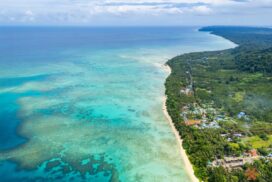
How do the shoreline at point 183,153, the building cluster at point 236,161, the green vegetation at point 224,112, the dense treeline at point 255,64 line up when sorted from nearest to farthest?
the shoreline at point 183,153 → the green vegetation at point 224,112 → the building cluster at point 236,161 → the dense treeline at point 255,64

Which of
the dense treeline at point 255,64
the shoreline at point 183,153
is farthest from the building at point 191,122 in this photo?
the dense treeline at point 255,64

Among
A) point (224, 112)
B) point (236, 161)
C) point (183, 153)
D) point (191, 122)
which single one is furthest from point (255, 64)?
point (183, 153)

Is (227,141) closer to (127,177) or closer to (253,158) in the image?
(253,158)

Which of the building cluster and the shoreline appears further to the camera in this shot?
the building cluster

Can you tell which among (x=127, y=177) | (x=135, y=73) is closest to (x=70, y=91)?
(x=135, y=73)

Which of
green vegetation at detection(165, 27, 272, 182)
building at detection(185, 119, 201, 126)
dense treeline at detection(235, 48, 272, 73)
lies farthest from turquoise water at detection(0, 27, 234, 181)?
dense treeline at detection(235, 48, 272, 73)

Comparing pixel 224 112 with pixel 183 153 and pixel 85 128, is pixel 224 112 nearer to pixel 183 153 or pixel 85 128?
pixel 183 153

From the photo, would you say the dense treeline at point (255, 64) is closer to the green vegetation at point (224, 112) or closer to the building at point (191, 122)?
the green vegetation at point (224, 112)

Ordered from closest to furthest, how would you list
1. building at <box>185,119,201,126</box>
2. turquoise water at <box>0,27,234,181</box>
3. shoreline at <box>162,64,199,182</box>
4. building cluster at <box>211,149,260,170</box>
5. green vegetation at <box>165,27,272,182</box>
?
shoreline at <box>162,64,199,182</box>, turquoise water at <box>0,27,234,181</box>, green vegetation at <box>165,27,272,182</box>, building cluster at <box>211,149,260,170</box>, building at <box>185,119,201,126</box>

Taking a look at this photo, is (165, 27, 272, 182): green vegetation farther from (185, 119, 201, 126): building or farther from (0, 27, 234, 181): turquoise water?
(0, 27, 234, 181): turquoise water
